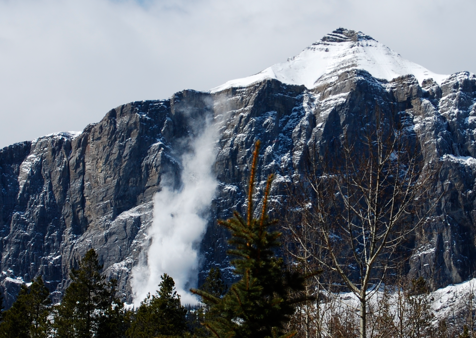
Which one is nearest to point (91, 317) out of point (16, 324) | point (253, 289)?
point (16, 324)

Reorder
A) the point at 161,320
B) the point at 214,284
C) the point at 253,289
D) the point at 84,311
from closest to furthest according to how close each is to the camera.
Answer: the point at 253,289 → the point at 84,311 → the point at 161,320 → the point at 214,284

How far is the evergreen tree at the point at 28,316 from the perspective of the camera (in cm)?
3794

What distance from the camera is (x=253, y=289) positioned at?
371 inches

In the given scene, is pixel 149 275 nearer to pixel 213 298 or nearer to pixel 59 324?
pixel 59 324

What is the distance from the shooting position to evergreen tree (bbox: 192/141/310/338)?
9445mm

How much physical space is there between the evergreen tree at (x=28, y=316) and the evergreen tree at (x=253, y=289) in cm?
2914

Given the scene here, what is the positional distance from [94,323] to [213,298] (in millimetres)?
28985

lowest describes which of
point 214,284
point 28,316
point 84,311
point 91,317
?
point 91,317

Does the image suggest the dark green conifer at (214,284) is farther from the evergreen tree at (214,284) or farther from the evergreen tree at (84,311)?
the evergreen tree at (84,311)

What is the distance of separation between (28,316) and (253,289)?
37.6 metres

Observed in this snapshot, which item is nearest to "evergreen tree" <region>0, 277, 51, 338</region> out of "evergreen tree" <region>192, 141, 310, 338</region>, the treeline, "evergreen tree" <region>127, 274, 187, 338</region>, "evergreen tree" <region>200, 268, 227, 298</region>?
the treeline

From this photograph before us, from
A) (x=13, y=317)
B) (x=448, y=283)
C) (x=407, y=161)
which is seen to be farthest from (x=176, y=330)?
(x=448, y=283)

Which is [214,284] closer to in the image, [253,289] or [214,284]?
[214,284]

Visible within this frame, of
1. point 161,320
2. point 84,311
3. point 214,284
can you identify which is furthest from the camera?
point 214,284
